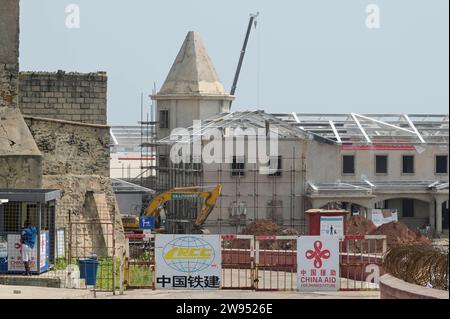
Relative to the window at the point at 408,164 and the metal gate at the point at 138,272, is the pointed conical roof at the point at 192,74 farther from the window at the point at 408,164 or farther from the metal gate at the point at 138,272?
the metal gate at the point at 138,272

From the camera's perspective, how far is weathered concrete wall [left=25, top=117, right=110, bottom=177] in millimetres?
36375

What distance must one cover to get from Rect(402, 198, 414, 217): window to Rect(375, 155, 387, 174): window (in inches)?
70.6

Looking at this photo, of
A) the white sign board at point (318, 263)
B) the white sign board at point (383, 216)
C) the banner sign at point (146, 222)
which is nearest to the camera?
the white sign board at point (318, 263)

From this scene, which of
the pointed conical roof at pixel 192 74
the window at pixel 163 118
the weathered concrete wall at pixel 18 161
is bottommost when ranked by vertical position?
the weathered concrete wall at pixel 18 161

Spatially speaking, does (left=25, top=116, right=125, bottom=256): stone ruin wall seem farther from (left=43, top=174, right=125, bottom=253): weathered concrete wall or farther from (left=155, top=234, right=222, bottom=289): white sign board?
(left=155, top=234, right=222, bottom=289): white sign board

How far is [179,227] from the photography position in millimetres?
60125

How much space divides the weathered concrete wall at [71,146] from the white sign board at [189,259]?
430 inches

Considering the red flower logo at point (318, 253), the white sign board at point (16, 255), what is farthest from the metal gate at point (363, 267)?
the white sign board at point (16, 255)

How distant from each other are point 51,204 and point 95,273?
1.92m

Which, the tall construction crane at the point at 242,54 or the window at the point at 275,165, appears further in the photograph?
the tall construction crane at the point at 242,54

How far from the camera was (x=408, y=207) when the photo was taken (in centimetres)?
6712

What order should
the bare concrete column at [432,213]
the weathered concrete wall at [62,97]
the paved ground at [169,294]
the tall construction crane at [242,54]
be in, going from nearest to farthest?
the paved ground at [169,294] < the weathered concrete wall at [62,97] < the bare concrete column at [432,213] < the tall construction crane at [242,54]

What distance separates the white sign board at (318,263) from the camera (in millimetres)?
26016
